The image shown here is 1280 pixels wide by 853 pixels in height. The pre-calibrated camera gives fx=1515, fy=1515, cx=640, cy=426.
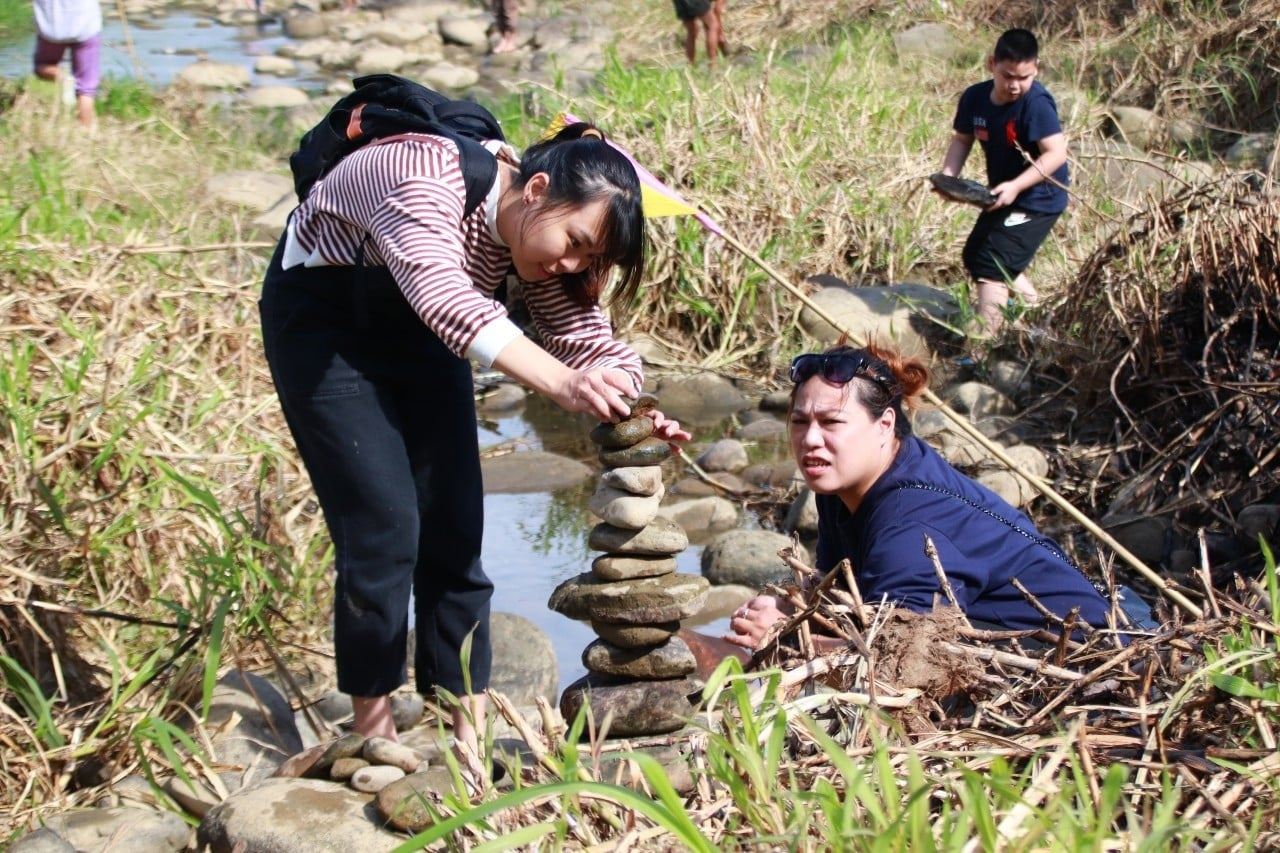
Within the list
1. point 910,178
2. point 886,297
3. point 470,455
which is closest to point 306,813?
point 470,455

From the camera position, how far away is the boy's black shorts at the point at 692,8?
1350 cm

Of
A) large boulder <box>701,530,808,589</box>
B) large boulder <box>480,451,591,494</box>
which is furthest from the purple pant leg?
large boulder <box>701,530,808,589</box>

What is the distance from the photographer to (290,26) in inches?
797

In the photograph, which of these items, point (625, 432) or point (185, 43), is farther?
point (185, 43)

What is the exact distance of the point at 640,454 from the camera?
351 cm

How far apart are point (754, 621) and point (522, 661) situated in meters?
1.41

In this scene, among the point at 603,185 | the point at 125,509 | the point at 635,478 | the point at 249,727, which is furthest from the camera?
the point at 125,509

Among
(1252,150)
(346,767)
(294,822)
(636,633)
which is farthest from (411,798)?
(1252,150)

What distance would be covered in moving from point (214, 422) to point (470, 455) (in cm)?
139

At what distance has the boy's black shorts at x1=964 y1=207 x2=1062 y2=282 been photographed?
745cm

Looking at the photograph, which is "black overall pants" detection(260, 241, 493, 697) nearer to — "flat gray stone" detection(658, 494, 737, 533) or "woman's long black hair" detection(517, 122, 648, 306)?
"woman's long black hair" detection(517, 122, 648, 306)

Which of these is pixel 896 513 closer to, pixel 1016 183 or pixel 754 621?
pixel 754 621

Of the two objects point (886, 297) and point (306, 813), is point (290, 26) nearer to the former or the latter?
point (886, 297)

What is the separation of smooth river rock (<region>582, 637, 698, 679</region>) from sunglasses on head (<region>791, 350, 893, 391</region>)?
74 cm
